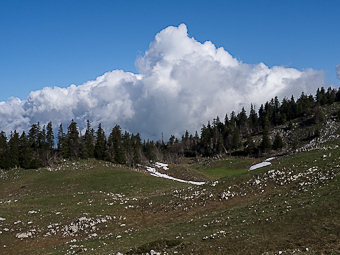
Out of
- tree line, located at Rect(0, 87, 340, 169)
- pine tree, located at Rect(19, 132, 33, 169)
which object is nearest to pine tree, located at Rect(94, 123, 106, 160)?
tree line, located at Rect(0, 87, 340, 169)

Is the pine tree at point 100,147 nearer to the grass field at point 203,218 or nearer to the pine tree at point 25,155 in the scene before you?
the pine tree at point 25,155

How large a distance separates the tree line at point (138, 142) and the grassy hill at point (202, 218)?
3571 cm

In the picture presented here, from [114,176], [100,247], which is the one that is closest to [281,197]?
[100,247]

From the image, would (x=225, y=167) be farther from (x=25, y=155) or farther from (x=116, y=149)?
(x=25, y=155)

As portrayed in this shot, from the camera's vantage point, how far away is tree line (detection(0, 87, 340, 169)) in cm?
9188

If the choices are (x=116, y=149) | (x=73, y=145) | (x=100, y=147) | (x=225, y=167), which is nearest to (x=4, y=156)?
(x=73, y=145)

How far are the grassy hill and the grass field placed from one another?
77mm

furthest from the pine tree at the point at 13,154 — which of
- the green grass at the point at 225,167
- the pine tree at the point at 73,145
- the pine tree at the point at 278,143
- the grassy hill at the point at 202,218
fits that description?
the pine tree at the point at 278,143

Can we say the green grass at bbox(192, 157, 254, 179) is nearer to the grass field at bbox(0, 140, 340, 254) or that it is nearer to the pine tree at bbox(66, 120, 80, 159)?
the pine tree at bbox(66, 120, 80, 159)

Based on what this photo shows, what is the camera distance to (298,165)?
41219 millimetres

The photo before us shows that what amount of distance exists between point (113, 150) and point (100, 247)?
71751 mm

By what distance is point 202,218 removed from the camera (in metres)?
32.6

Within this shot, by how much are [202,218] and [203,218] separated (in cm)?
22

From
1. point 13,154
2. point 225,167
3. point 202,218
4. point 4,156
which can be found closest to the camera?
point 202,218
